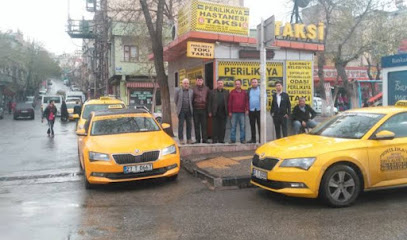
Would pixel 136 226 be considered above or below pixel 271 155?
below

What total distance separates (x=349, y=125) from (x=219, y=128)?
483 cm

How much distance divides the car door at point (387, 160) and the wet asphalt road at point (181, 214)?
367 millimetres

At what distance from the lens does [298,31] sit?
1240 centimetres

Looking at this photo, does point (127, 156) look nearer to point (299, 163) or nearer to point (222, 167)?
point (222, 167)

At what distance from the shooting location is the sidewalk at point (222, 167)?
7.79 metres

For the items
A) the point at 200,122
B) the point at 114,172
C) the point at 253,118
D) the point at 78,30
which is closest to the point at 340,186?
the point at 114,172

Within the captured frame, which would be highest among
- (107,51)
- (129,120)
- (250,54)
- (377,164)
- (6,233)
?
(107,51)

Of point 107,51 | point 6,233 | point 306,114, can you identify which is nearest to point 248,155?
point 306,114

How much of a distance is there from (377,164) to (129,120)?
17.3 feet

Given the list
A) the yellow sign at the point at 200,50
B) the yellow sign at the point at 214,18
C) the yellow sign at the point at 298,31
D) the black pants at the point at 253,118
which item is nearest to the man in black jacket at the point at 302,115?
the black pants at the point at 253,118

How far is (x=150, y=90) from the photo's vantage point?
127 feet

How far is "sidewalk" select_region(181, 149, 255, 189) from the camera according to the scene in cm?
779

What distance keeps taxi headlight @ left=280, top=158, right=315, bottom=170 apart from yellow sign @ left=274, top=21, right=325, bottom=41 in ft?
21.7

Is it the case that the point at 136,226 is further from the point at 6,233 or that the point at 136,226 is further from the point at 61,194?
the point at 61,194
